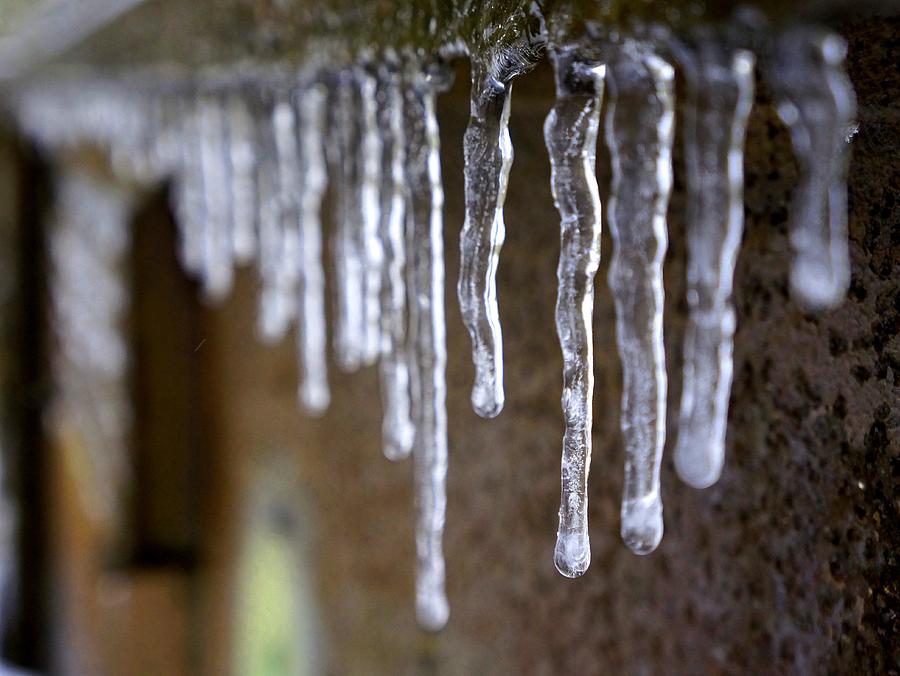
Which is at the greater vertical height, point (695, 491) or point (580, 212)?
point (580, 212)

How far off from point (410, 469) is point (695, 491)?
2.09 feet

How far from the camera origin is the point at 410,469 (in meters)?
1.44

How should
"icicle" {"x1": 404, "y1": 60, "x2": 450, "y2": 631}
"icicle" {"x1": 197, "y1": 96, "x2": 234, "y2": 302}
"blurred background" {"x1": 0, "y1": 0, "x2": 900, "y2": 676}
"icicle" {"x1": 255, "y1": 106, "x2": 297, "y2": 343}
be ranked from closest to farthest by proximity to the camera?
"blurred background" {"x1": 0, "y1": 0, "x2": 900, "y2": 676} < "icicle" {"x1": 404, "y1": 60, "x2": 450, "y2": 631} < "icicle" {"x1": 255, "y1": 106, "x2": 297, "y2": 343} < "icicle" {"x1": 197, "y1": 96, "x2": 234, "y2": 302}

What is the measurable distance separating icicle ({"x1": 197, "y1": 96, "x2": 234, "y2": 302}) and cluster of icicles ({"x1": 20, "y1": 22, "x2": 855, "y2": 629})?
14 cm

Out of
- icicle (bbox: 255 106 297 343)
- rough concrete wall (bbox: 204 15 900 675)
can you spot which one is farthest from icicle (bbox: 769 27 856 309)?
icicle (bbox: 255 106 297 343)

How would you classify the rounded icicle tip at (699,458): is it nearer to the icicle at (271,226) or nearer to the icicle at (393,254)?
the icicle at (393,254)

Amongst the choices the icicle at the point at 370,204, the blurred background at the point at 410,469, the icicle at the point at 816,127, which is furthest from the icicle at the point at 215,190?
the icicle at the point at 816,127

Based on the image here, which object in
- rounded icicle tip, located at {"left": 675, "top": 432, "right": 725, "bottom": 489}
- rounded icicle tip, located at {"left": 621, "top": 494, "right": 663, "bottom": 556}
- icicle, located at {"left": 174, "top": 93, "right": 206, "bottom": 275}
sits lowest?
icicle, located at {"left": 174, "top": 93, "right": 206, "bottom": 275}

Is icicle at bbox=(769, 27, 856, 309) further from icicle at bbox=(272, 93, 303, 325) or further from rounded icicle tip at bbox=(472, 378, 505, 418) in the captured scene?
icicle at bbox=(272, 93, 303, 325)

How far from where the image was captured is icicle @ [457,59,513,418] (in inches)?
28.5

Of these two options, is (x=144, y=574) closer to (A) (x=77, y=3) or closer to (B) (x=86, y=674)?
(B) (x=86, y=674)

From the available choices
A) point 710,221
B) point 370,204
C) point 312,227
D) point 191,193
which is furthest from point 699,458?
point 191,193

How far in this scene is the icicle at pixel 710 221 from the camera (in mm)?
590

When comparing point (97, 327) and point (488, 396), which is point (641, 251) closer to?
point (488, 396)
